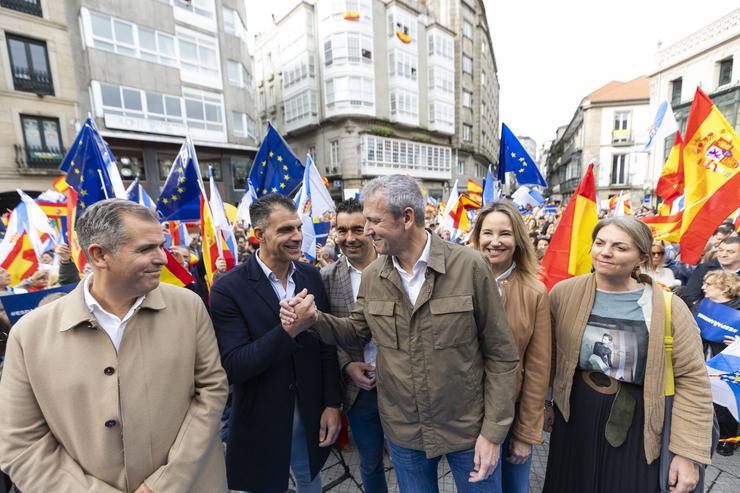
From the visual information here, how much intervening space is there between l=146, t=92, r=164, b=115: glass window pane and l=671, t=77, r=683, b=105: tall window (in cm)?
3592

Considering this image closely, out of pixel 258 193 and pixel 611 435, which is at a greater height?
pixel 258 193

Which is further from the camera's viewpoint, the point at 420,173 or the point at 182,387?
the point at 420,173

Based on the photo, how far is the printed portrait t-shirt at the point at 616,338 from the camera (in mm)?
A: 1878

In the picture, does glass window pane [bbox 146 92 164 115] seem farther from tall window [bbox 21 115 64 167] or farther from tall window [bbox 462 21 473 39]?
tall window [bbox 462 21 473 39]

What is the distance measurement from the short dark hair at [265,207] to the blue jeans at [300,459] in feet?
Answer: 3.99

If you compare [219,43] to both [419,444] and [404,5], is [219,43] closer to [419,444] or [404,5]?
[404,5]

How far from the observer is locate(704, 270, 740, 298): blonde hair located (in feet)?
9.80

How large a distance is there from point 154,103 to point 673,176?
2289 centimetres

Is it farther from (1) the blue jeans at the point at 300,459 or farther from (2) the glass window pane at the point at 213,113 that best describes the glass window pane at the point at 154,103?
(1) the blue jeans at the point at 300,459

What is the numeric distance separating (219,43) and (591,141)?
4064cm

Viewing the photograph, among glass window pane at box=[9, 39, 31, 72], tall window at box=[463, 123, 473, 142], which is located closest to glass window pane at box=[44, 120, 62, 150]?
glass window pane at box=[9, 39, 31, 72]

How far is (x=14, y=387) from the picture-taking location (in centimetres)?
146

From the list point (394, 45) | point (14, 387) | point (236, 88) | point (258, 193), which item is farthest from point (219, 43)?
point (14, 387)

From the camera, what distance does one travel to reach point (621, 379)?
1.94 meters
